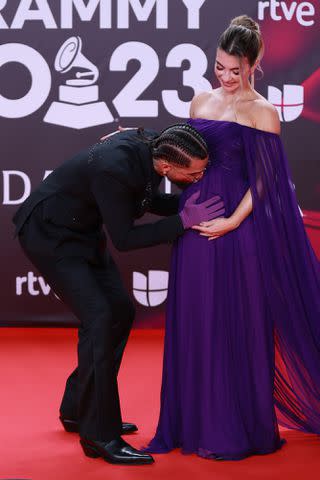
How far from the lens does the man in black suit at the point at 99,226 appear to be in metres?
2.98

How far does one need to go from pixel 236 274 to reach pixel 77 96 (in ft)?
8.15

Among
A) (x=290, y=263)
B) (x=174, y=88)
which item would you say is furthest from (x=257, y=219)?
(x=174, y=88)

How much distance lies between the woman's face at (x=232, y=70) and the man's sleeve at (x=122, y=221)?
0.51 m

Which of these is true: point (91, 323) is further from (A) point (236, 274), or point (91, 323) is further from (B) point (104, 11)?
(B) point (104, 11)

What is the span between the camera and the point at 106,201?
297cm

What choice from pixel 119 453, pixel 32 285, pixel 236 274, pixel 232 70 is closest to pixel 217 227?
pixel 236 274

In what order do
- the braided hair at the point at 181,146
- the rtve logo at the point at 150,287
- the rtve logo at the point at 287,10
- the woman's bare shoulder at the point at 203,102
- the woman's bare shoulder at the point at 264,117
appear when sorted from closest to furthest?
the braided hair at the point at 181,146, the woman's bare shoulder at the point at 264,117, the woman's bare shoulder at the point at 203,102, the rtve logo at the point at 287,10, the rtve logo at the point at 150,287

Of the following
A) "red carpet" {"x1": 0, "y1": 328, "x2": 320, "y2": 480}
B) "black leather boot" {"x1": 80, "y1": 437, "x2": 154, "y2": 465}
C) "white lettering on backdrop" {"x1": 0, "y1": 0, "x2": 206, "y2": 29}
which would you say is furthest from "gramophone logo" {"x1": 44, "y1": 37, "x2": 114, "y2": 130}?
"black leather boot" {"x1": 80, "y1": 437, "x2": 154, "y2": 465}

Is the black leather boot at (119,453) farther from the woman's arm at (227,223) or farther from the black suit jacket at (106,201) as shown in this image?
the woman's arm at (227,223)

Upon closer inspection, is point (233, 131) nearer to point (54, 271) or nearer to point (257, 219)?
point (257, 219)

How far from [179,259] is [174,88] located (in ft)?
7.48

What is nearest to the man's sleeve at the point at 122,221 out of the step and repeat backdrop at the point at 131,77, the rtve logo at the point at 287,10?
the step and repeat backdrop at the point at 131,77

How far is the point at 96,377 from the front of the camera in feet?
9.97

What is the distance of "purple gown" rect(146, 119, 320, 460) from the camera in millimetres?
3096
